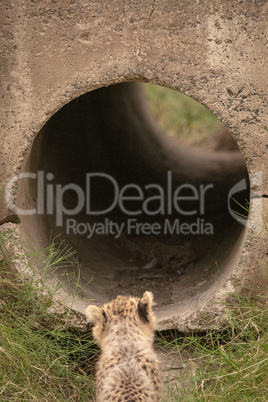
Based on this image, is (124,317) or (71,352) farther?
(71,352)

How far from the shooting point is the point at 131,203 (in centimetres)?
859

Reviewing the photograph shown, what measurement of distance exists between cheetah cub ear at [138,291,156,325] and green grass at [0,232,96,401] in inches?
26.0

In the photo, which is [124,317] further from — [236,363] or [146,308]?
[236,363]

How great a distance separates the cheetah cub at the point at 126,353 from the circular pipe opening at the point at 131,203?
3.17 ft

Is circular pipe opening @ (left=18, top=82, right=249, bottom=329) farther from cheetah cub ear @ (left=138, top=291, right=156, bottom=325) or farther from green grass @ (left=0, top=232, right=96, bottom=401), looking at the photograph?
cheetah cub ear @ (left=138, top=291, right=156, bottom=325)

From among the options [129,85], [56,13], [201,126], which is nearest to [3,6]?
[56,13]

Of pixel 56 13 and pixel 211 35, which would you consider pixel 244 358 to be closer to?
pixel 211 35

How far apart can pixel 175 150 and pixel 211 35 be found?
202 inches

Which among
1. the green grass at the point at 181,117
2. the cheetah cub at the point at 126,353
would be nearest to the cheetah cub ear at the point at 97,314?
the cheetah cub at the point at 126,353

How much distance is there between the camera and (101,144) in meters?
8.58

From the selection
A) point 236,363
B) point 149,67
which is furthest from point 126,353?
point 149,67

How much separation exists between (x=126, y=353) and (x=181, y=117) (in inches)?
371

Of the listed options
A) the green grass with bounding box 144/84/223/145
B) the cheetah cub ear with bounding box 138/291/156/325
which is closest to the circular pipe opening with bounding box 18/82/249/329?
the cheetah cub ear with bounding box 138/291/156/325

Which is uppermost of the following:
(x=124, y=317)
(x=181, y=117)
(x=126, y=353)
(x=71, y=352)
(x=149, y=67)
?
(x=149, y=67)
